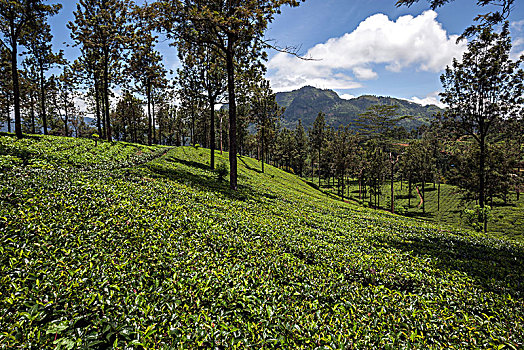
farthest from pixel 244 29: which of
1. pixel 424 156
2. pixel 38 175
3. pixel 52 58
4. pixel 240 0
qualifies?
pixel 424 156

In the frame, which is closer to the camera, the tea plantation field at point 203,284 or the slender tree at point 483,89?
the tea plantation field at point 203,284

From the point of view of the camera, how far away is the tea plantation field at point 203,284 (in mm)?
3508

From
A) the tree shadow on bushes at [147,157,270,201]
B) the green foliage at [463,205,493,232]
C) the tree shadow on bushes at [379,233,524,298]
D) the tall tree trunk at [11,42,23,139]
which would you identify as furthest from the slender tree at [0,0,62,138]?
the green foliage at [463,205,493,232]

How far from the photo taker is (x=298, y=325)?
13.6ft

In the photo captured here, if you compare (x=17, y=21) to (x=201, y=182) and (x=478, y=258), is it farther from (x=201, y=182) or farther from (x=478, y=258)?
(x=478, y=258)

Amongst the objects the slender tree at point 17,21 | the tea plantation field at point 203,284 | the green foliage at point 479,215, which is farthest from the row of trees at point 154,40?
the green foliage at point 479,215

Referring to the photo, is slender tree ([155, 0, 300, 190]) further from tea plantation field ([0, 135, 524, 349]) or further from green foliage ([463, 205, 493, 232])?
green foliage ([463, 205, 493, 232])

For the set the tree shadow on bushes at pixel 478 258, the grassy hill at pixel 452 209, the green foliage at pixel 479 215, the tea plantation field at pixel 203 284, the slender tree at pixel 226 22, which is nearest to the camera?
the tea plantation field at pixel 203 284

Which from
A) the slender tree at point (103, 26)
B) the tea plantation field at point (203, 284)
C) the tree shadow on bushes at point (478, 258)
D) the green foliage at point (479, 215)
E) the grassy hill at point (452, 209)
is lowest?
the grassy hill at point (452, 209)

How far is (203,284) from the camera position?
4633mm

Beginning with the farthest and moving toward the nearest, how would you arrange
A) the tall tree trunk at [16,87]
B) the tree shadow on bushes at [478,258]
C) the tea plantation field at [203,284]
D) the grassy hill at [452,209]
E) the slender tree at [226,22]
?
the grassy hill at [452,209] → the tall tree trunk at [16,87] → the slender tree at [226,22] → the tree shadow on bushes at [478,258] → the tea plantation field at [203,284]

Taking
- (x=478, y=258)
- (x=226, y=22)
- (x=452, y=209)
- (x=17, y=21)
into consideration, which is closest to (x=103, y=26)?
(x=17, y=21)

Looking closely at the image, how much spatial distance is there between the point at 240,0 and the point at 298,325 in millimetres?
17579

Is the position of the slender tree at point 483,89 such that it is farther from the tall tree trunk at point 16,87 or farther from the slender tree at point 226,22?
the tall tree trunk at point 16,87
